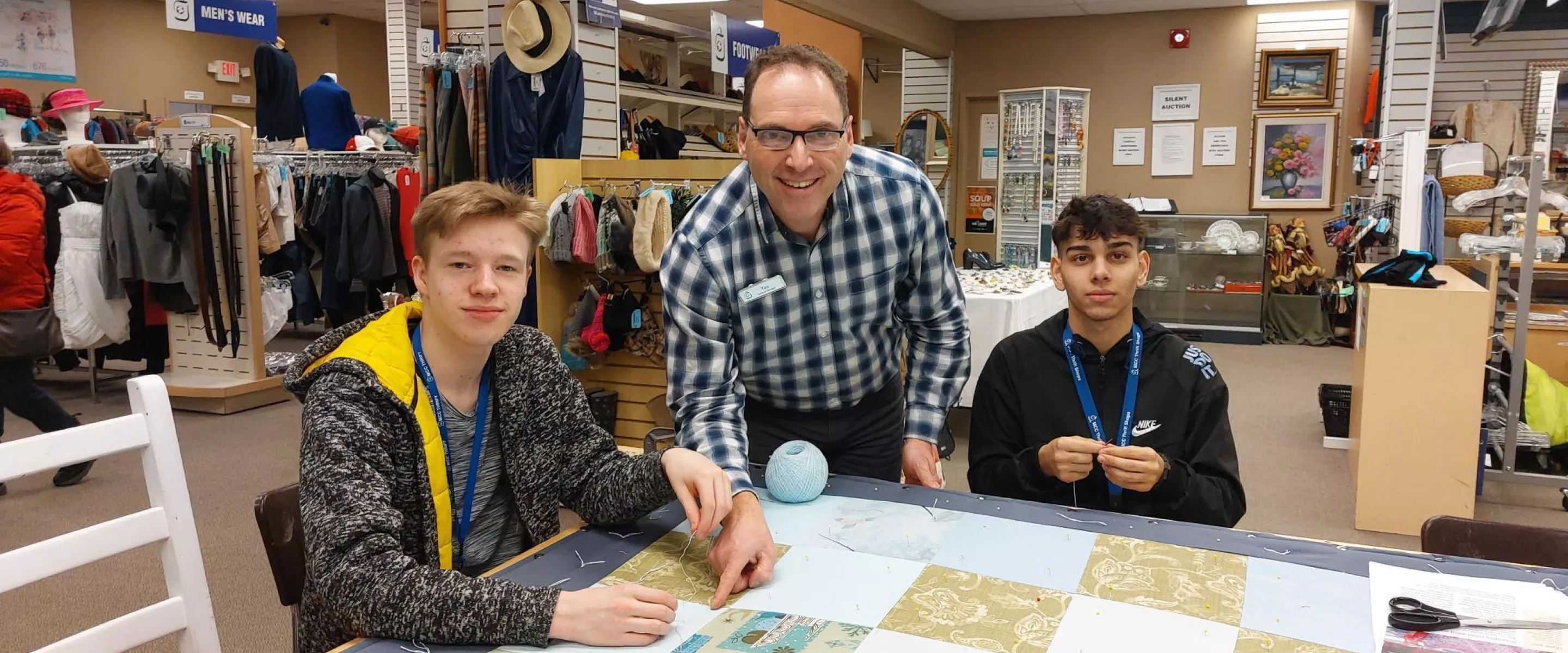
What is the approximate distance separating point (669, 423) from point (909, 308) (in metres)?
2.91

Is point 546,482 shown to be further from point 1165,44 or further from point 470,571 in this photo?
point 1165,44

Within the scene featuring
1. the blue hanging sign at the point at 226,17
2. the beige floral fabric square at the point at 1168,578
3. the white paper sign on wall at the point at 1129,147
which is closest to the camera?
the beige floral fabric square at the point at 1168,578

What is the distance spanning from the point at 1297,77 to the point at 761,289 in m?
8.82

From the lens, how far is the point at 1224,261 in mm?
8875

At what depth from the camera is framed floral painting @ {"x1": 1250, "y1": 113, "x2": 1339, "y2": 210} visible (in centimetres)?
900

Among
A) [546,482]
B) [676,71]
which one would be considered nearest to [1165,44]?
[676,71]

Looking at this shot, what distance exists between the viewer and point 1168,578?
141cm

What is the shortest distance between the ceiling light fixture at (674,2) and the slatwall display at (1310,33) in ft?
Result: 17.4

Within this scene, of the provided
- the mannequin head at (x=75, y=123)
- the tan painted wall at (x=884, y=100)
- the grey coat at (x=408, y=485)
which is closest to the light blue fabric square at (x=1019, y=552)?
the grey coat at (x=408, y=485)

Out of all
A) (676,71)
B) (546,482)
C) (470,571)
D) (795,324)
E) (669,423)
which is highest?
(676,71)

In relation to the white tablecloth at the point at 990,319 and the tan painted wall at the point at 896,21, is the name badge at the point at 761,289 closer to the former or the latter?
the white tablecloth at the point at 990,319

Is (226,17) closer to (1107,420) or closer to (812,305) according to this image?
(812,305)

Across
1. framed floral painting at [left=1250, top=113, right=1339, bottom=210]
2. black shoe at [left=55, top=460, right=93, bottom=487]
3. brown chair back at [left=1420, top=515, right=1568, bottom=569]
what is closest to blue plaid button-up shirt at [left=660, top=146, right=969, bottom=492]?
brown chair back at [left=1420, top=515, right=1568, bottom=569]

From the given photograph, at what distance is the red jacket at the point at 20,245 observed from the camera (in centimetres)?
463
